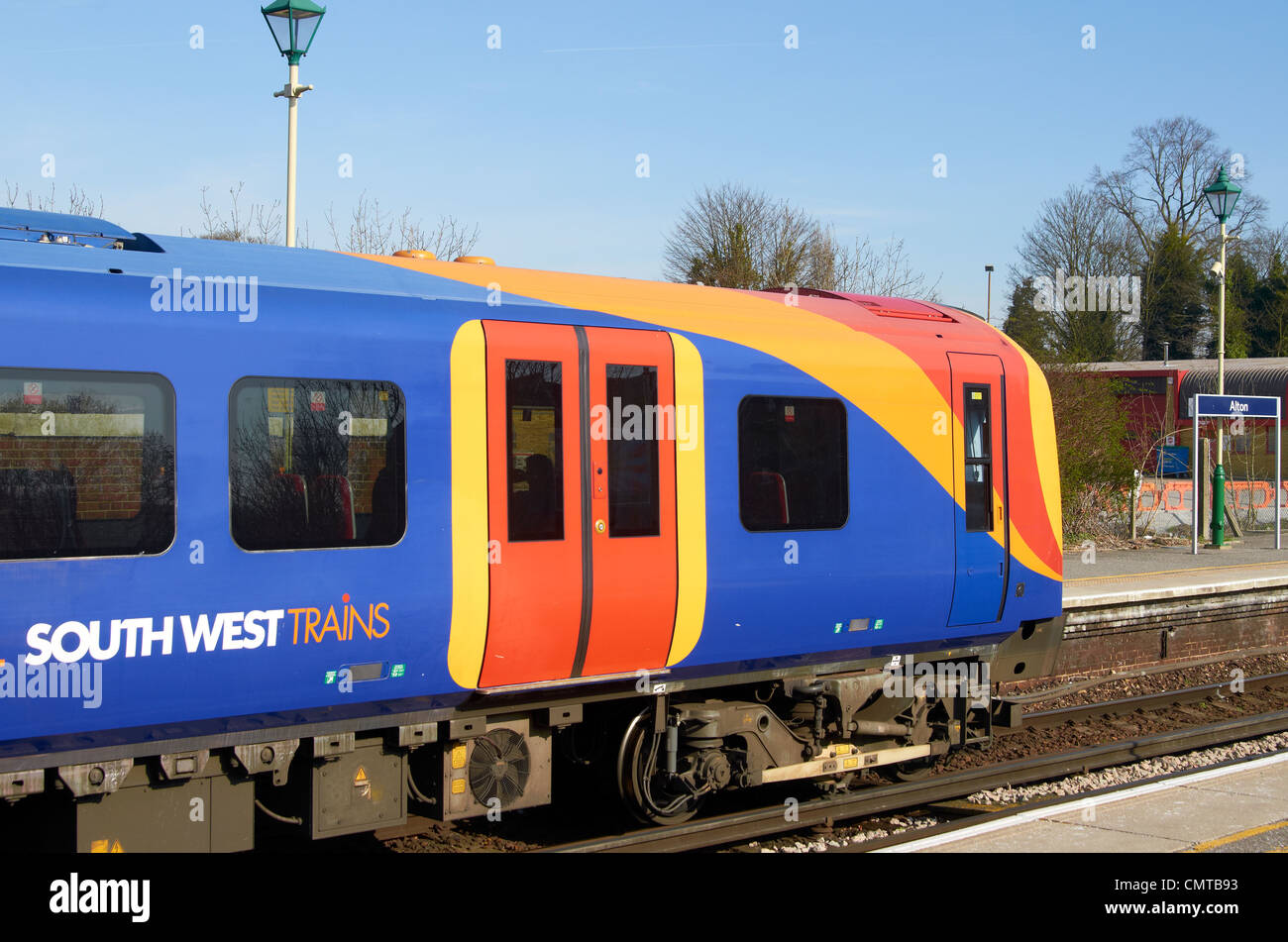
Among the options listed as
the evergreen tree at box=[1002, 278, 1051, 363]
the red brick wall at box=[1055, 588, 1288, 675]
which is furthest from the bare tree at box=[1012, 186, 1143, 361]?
the red brick wall at box=[1055, 588, 1288, 675]

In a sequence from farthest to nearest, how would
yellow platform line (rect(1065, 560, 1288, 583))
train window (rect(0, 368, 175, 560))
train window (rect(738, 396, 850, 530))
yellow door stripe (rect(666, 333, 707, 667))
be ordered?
yellow platform line (rect(1065, 560, 1288, 583)) → train window (rect(738, 396, 850, 530)) → yellow door stripe (rect(666, 333, 707, 667)) → train window (rect(0, 368, 175, 560))

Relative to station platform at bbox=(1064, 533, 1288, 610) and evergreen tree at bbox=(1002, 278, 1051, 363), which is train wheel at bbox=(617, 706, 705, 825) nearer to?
station platform at bbox=(1064, 533, 1288, 610)

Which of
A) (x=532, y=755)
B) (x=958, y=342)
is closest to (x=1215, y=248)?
(x=958, y=342)

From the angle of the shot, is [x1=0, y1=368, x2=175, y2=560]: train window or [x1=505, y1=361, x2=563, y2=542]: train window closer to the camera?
[x1=0, y1=368, x2=175, y2=560]: train window

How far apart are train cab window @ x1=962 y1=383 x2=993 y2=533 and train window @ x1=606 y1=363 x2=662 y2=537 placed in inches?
115

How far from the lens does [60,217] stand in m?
6.05

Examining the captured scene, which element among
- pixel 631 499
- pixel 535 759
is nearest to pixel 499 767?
pixel 535 759

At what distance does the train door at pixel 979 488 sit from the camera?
28.6 ft

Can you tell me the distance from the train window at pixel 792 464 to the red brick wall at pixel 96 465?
11.6 feet

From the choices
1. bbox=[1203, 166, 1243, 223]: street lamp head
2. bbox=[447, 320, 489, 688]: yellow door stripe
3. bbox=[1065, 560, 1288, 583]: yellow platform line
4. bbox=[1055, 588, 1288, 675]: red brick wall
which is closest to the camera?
bbox=[447, 320, 489, 688]: yellow door stripe

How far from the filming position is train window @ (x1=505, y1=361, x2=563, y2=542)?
6.50 meters

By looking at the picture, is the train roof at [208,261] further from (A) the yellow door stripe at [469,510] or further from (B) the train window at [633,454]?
(B) the train window at [633,454]

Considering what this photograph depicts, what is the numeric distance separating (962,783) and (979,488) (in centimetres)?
235
